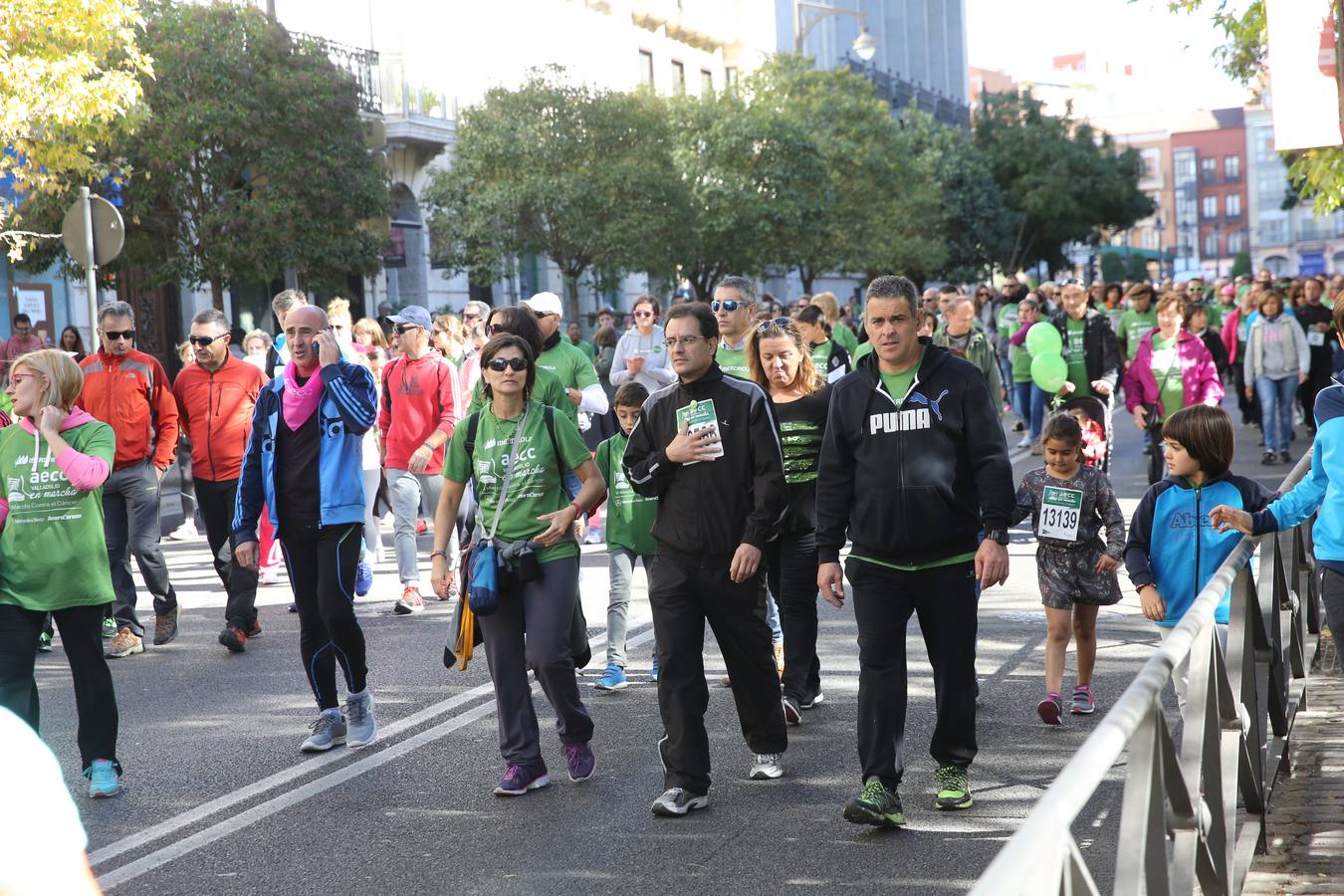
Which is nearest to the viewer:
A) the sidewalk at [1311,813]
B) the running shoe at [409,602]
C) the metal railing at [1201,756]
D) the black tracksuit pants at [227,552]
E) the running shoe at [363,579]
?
the metal railing at [1201,756]

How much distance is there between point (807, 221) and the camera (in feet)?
122

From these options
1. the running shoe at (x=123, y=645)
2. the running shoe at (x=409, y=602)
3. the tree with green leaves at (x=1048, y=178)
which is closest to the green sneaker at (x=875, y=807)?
the running shoe at (x=123, y=645)

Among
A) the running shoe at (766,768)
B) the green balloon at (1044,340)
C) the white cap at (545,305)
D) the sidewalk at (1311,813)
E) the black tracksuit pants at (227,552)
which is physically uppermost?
the white cap at (545,305)

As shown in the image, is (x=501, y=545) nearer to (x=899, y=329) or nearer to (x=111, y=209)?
(x=899, y=329)

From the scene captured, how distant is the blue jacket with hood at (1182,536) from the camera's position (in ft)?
19.0

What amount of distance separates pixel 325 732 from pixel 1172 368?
337 inches

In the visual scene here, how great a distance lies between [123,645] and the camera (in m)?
9.41

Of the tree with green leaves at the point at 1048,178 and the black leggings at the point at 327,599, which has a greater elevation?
the tree with green leaves at the point at 1048,178

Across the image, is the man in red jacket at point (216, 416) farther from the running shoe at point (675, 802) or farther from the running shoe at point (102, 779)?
the running shoe at point (675, 802)

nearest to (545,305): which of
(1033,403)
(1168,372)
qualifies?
(1168,372)

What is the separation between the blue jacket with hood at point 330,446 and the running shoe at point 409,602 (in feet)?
10.8

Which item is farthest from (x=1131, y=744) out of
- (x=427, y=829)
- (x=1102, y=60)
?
(x=1102, y=60)

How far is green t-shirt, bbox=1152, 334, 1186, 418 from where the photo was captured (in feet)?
43.7

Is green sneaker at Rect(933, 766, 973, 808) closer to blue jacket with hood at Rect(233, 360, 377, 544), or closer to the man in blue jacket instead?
the man in blue jacket
